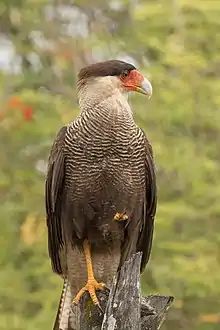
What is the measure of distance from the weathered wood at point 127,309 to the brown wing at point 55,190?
2.64ft

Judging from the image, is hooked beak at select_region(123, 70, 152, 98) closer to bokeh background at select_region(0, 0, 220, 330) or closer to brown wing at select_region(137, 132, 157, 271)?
brown wing at select_region(137, 132, 157, 271)

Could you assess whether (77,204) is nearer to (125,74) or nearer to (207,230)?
(125,74)

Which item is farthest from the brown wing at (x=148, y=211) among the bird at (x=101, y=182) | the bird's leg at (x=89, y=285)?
the bird's leg at (x=89, y=285)

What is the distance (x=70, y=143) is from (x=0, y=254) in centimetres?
480

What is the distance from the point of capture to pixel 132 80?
4.04 m

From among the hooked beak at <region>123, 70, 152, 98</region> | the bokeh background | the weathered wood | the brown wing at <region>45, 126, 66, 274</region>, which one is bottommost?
the weathered wood

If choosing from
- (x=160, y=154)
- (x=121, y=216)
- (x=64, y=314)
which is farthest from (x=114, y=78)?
A: (x=160, y=154)

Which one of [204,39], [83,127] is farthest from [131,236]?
[204,39]

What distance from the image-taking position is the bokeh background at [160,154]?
23.7 ft

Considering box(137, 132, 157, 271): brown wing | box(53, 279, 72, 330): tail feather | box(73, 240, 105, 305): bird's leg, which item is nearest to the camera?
box(73, 240, 105, 305): bird's leg

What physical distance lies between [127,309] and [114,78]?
131cm

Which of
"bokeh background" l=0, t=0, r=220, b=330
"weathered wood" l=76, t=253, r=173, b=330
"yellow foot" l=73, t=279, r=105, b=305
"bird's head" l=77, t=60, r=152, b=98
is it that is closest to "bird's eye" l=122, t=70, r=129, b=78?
"bird's head" l=77, t=60, r=152, b=98

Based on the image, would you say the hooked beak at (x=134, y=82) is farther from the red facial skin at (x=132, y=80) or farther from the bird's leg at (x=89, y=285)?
the bird's leg at (x=89, y=285)

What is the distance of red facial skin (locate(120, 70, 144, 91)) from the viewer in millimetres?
4035
